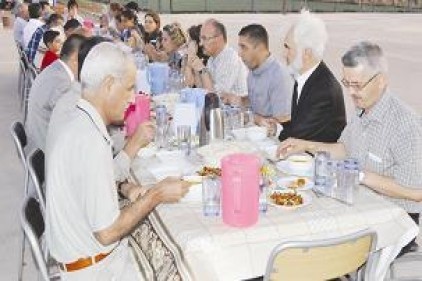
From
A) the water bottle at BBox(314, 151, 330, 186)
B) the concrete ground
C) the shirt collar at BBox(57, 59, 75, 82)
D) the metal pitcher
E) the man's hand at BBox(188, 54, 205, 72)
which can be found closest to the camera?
the water bottle at BBox(314, 151, 330, 186)

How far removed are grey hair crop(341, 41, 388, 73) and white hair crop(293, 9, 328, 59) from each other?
0.76 metres

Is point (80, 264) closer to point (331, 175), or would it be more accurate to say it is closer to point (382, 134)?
point (331, 175)

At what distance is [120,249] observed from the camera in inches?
93.7

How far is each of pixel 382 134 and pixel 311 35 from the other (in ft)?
3.29

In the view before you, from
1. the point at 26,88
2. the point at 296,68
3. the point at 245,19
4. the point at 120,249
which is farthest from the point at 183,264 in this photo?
the point at 245,19

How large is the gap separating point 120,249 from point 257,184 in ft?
2.26

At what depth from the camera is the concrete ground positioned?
163 inches

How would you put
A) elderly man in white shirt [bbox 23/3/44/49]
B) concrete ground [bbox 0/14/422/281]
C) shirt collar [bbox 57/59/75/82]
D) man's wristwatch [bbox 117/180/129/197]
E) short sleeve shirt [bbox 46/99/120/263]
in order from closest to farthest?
short sleeve shirt [bbox 46/99/120/263], man's wristwatch [bbox 117/180/129/197], shirt collar [bbox 57/59/75/82], concrete ground [bbox 0/14/422/281], elderly man in white shirt [bbox 23/3/44/49]

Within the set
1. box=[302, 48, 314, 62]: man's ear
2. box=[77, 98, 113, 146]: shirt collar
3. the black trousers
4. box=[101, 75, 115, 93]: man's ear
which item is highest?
box=[101, 75, 115, 93]: man's ear

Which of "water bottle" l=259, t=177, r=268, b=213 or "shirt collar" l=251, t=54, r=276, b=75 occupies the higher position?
"shirt collar" l=251, t=54, r=276, b=75

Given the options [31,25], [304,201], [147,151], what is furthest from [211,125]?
[31,25]

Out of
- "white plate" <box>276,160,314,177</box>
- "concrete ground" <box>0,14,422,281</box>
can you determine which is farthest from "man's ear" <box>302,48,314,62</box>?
"white plate" <box>276,160,314,177</box>

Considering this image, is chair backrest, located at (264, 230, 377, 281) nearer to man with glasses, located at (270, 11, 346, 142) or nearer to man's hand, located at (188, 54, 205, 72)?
man with glasses, located at (270, 11, 346, 142)

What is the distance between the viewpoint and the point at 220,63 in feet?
16.6
